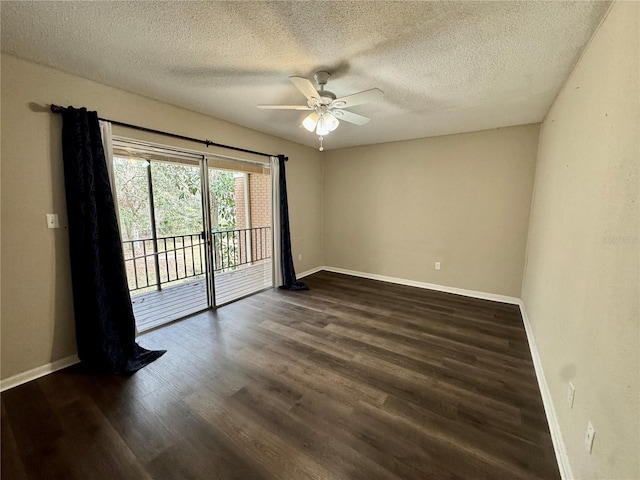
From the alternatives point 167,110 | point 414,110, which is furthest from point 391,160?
point 167,110

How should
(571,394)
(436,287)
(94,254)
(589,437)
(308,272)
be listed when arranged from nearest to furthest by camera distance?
(589,437), (571,394), (94,254), (436,287), (308,272)

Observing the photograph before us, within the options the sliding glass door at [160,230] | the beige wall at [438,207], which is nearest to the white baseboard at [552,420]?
the beige wall at [438,207]

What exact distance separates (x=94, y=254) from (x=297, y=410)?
6.61 ft

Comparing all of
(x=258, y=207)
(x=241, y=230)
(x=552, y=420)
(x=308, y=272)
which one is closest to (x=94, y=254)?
(x=241, y=230)

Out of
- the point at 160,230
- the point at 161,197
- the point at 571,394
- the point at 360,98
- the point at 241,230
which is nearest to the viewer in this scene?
the point at 571,394

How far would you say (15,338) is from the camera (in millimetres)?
1968

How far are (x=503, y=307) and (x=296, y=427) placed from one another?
3159mm

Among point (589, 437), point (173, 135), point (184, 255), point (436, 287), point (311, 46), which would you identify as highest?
point (311, 46)

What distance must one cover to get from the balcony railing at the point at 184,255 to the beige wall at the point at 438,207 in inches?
73.8

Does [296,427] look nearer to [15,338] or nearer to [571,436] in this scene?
[571,436]

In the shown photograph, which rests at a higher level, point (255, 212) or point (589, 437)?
point (255, 212)

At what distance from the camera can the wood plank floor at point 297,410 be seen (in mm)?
1389

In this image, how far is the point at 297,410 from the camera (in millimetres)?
1760

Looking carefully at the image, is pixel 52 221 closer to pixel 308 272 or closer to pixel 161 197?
pixel 161 197
